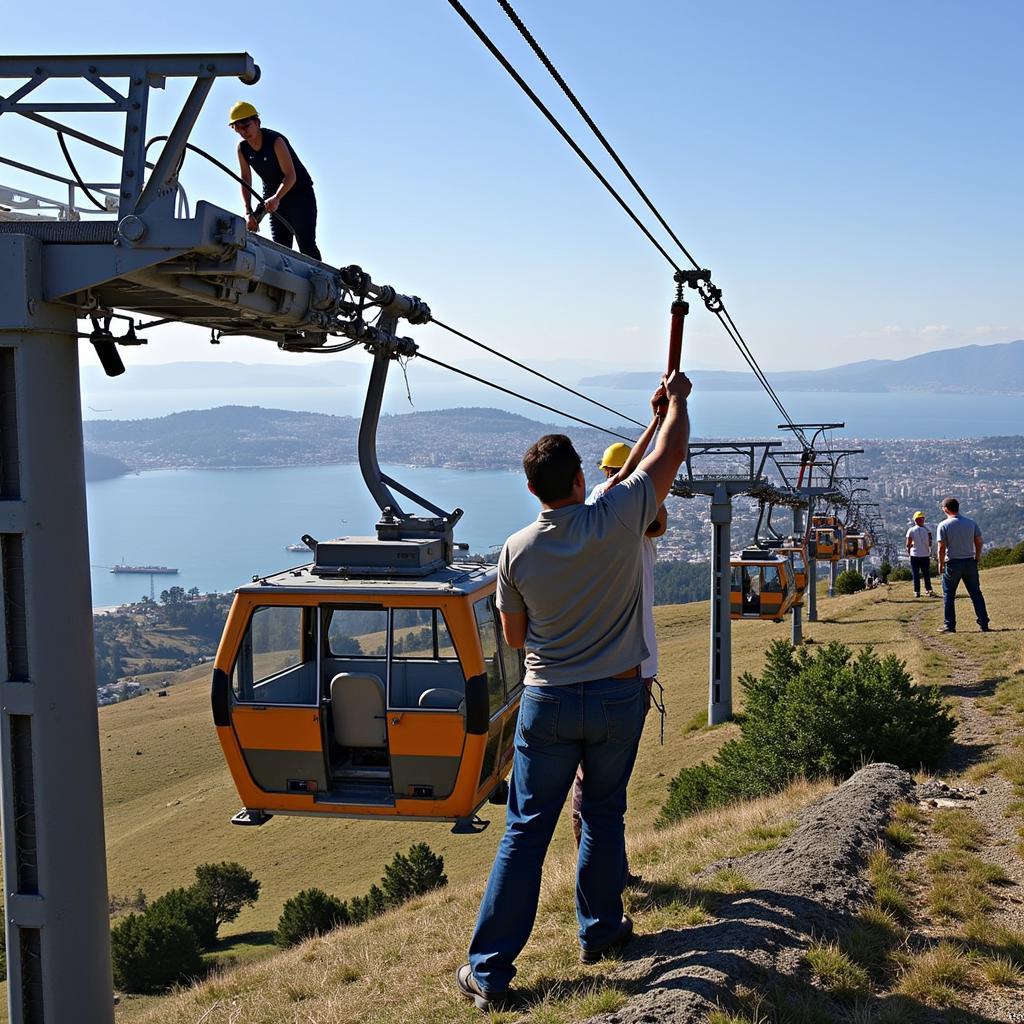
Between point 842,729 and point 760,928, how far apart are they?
203 inches

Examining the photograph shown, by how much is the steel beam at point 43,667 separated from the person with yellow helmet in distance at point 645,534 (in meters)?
2.09

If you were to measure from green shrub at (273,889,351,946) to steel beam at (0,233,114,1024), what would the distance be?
15334 millimetres

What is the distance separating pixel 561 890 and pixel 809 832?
1.50m

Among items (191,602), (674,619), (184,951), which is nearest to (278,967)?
(184,951)

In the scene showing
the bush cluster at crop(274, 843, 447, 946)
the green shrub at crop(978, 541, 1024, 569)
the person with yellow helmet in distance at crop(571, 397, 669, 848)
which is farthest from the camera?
the green shrub at crop(978, 541, 1024, 569)

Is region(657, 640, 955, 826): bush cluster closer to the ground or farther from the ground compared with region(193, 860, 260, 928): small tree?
farther from the ground

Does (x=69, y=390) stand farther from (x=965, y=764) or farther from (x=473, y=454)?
(x=473, y=454)

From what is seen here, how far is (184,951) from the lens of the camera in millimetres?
21281

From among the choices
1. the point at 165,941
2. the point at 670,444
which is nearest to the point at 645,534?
the point at 670,444

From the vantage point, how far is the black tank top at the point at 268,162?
324 inches

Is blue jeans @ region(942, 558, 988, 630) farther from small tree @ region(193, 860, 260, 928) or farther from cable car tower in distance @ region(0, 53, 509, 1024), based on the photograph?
small tree @ region(193, 860, 260, 928)

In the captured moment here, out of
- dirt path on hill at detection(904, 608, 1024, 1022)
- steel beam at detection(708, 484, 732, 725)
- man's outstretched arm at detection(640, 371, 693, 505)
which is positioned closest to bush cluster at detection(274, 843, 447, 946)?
steel beam at detection(708, 484, 732, 725)

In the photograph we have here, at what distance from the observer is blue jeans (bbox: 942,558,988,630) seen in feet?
52.7

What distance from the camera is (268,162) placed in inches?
327
